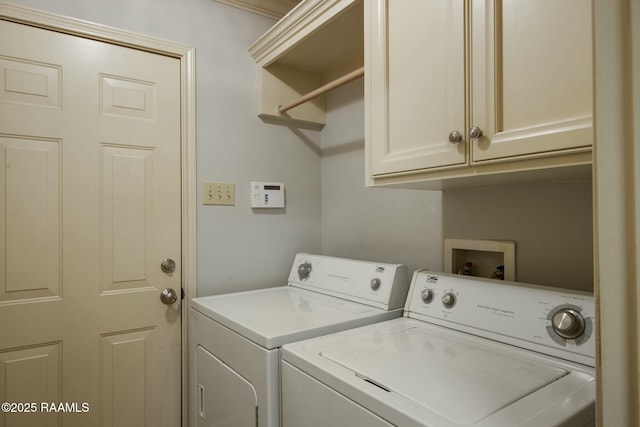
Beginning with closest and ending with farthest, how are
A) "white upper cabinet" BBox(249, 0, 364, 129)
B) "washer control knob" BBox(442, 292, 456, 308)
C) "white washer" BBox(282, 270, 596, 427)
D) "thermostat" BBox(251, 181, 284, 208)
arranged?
"white washer" BBox(282, 270, 596, 427), "washer control knob" BBox(442, 292, 456, 308), "white upper cabinet" BBox(249, 0, 364, 129), "thermostat" BBox(251, 181, 284, 208)

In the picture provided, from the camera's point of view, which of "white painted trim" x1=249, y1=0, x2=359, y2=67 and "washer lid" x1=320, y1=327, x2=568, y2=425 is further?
"white painted trim" x1=249, y1=0, x2=359, y2=67

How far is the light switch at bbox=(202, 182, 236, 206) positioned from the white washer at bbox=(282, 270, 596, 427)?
988 millimetres

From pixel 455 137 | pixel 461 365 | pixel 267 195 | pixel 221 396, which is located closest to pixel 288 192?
pixel 267 195

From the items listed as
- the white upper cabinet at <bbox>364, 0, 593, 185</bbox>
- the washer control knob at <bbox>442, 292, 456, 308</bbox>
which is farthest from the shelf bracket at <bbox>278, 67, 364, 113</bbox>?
the washer control knob at <bbox>442, 292, 456, 308</bbox>

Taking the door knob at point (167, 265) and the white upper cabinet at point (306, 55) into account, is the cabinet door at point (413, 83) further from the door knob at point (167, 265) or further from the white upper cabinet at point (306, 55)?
the door knob at point (167, 265)

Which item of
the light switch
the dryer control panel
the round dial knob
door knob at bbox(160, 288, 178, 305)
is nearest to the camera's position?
the round dial knob

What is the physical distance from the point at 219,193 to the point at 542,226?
1404 mm

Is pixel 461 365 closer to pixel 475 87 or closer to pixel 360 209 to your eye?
pixel 475 87

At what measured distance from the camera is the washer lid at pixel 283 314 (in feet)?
3.81

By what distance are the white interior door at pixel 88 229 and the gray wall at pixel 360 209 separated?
2.75 ft

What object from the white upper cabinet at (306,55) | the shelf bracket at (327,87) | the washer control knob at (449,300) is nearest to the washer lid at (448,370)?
the washer control knob at (449,300)

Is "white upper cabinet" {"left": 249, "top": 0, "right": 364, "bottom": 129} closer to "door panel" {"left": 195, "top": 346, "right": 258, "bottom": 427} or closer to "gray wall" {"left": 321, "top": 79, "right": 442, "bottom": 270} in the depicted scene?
"gray wall" {"left": 321, "top": 79, "right": 442, "bottom": 270}

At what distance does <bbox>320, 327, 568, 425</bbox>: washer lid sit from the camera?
2.42ft

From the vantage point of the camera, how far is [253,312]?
4.65ft
